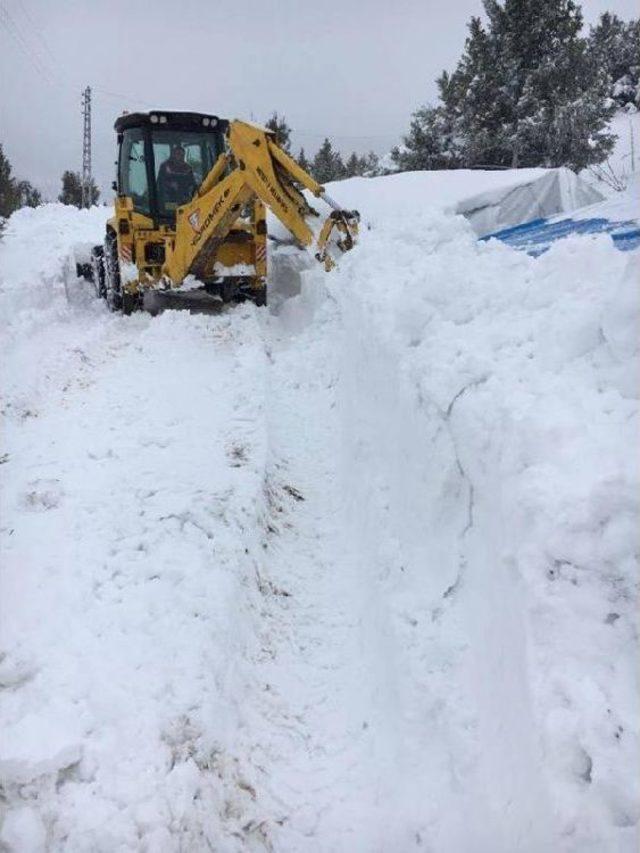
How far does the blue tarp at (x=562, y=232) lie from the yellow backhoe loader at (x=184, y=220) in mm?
2175

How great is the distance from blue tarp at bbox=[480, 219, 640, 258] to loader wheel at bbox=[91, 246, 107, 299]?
623cm

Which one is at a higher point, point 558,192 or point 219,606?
point 558,192

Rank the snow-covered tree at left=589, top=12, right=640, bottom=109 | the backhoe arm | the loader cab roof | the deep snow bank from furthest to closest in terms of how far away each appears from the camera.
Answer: the snow-covered tree at left=589, top=12, right=640, bottom=109 < the loader cab roof < the backhoe arm < the deep snow bank

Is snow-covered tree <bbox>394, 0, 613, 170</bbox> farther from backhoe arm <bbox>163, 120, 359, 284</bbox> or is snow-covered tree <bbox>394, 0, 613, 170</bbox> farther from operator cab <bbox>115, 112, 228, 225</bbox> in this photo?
backhoe arm <bbox>163, 120, 359, 284</bbox>

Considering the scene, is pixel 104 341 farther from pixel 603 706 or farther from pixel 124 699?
pixel 603 706

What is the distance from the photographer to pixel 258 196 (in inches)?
316

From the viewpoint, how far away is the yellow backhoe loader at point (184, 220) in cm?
831

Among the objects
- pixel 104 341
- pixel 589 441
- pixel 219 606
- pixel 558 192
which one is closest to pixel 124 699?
pixel 219 606

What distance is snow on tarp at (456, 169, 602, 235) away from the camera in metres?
11.4

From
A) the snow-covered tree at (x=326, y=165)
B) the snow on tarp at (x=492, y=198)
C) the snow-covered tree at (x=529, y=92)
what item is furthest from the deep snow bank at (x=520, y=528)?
the snow-covered tree at (x=326, y=165)

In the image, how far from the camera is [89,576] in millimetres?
3602

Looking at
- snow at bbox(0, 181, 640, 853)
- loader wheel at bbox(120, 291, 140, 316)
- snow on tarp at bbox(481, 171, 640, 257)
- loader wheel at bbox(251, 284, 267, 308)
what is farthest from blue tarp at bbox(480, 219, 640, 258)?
loader wheel at bbox(120, 291, 140, 316)

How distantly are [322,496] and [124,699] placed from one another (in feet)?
8.13

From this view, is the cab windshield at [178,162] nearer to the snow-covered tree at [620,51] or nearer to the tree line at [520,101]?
the tree line at [520,101]
